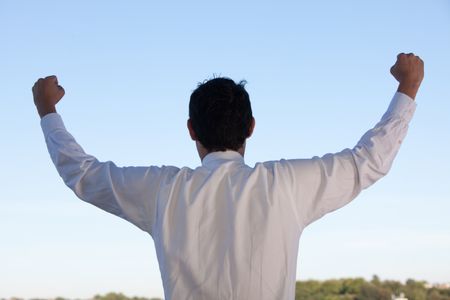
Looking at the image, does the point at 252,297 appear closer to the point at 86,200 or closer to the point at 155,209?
the point at 155,209

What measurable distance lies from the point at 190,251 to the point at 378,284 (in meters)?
25.4

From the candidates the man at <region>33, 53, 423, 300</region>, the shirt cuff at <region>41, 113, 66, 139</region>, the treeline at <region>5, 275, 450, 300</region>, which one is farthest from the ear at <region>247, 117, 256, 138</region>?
the treeline at <region>5, 275, 450, 300</region>

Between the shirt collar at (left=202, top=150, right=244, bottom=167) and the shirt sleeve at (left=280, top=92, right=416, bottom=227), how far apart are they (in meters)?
0.10

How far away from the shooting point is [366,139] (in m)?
1.55

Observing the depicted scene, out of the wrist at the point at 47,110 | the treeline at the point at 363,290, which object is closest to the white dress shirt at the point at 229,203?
the wrist at the point at 47,110

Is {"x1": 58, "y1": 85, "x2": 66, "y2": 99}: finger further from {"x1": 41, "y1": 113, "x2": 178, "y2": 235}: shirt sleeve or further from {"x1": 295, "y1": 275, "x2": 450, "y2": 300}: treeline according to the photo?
{"x1": 295, "y1": 275, "x2": 450, "y2": 300}: treeline

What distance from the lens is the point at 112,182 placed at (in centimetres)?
149

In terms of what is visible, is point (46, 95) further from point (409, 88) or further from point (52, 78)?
point (409, 88)

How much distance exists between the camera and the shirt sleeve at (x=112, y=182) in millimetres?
1480

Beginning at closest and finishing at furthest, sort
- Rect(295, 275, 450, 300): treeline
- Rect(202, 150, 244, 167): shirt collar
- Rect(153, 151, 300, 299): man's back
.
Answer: Rect(153, 151, 300, 299): man's back
Rect(202, 150, 244, 167): shirt collar
Rect(295, 275, 450, 300): treeline

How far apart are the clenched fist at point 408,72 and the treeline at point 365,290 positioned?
78.5ft

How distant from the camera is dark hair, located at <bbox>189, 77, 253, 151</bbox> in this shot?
1.54 metres

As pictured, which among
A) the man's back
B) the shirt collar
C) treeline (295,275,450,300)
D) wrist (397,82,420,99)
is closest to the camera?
the man's back

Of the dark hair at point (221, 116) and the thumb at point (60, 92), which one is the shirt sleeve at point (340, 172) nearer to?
the dark hair at point (221, 116)
